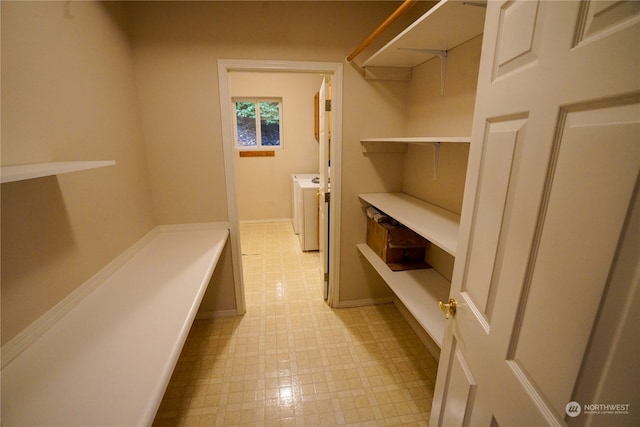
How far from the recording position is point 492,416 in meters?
A: 0.71

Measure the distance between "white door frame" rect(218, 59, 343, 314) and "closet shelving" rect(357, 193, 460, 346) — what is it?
30 cm

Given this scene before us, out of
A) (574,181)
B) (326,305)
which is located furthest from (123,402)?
(326,305)

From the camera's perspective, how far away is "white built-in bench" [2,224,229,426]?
2.33 feet

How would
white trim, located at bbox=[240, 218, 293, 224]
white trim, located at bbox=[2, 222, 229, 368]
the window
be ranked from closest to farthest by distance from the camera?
white trim, located at bbox=[2, 222, 229, 368] < the window < white trim, located at bbox=[240, 218, 293, 224]

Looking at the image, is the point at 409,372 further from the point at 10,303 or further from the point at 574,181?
the point at 10,303

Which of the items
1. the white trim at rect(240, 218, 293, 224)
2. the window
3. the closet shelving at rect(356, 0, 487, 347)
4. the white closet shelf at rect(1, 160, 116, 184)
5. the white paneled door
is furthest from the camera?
the white trim at rect(240, 218, 293, 224)

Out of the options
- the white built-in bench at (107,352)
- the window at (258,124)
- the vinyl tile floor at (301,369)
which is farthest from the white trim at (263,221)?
the white built-in bench at (107,352)

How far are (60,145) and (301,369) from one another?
179cm

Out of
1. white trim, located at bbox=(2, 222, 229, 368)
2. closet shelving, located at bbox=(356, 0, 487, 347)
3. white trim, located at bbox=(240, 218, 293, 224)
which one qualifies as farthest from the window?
white trim, located at bbox=(2, 222, 229, 368)

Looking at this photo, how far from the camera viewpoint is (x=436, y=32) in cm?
134

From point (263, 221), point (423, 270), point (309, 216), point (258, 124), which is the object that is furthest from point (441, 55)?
point (263, 221)

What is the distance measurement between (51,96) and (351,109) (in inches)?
66.1

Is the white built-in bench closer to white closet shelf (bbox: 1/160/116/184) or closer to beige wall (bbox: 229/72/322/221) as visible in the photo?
white closet shelf (bbox: 1/160/116/184)

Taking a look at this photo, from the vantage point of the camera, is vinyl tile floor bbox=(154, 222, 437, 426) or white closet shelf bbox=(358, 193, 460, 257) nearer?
white closet shelf bbox=(358, 193, 460, 257)
